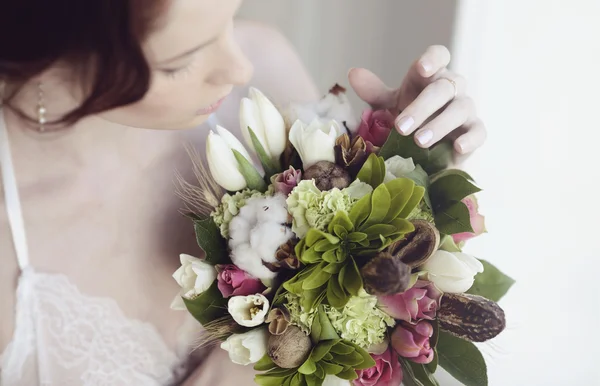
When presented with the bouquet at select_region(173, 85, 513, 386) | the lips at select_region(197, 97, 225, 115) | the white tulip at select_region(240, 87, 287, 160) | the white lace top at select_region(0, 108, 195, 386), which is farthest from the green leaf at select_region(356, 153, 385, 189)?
the white lace top at select_region(0, 108, 195, 386)

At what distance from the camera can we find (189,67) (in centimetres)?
56

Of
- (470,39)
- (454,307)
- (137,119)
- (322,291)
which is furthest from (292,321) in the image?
(470,39)

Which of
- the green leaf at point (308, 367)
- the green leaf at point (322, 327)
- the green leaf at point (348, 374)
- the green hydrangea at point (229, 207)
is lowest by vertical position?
the green leaf at point (348, 374)

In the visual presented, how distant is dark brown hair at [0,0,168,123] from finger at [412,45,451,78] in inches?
12.4

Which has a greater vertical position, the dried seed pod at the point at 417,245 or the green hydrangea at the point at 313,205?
the green hydrangea at the point at 313,205

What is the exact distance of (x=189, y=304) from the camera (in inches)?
21.9

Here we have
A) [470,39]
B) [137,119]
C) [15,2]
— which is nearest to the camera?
[15,2]

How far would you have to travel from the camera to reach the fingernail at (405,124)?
59 centimetres

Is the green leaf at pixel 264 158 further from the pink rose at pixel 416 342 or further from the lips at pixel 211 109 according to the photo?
the pink rose at pixel 416 342

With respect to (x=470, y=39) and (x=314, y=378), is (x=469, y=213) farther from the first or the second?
(x=470, y=39)

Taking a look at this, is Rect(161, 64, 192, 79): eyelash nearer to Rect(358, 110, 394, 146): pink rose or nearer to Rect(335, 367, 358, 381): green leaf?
Rect(358, 110, 394, 146): pink rose

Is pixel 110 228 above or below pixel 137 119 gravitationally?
below

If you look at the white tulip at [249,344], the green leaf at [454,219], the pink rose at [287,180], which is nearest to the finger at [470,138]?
the green leaf at [454,219]

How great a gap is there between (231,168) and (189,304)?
0.15 m
